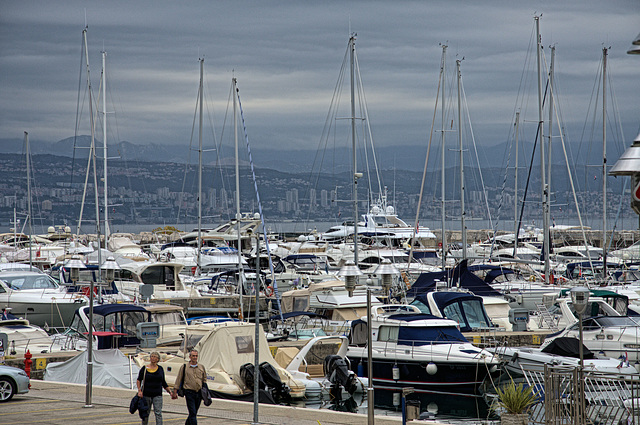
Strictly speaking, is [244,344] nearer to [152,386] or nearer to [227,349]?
[227,349]

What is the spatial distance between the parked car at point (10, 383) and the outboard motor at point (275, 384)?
5918 mm

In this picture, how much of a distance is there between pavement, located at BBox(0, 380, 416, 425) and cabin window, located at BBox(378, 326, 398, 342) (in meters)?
7.01

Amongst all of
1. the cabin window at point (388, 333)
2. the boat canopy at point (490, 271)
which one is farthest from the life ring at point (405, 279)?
the cabin window at point (388, 333)

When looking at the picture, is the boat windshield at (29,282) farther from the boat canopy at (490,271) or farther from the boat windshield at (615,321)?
the boat windshield at (615,321)

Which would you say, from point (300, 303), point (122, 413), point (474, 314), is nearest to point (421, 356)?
point (474, 314)

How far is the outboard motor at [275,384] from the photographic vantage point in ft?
68.6

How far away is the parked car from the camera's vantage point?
17.9 metres

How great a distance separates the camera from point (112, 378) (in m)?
22.3

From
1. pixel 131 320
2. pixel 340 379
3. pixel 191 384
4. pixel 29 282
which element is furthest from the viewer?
pixel 29 282

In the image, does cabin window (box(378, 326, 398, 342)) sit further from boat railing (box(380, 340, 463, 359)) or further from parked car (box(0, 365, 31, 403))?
parked car (box(0, 365, 31, 403))

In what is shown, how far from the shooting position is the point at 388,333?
24.2 meters

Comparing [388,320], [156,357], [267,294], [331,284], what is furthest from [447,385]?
[267,294]

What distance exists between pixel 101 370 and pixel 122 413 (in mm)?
5870

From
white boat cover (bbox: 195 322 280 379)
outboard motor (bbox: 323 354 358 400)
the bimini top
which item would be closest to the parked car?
white boat cover (bbox: 195 322 280 379)
